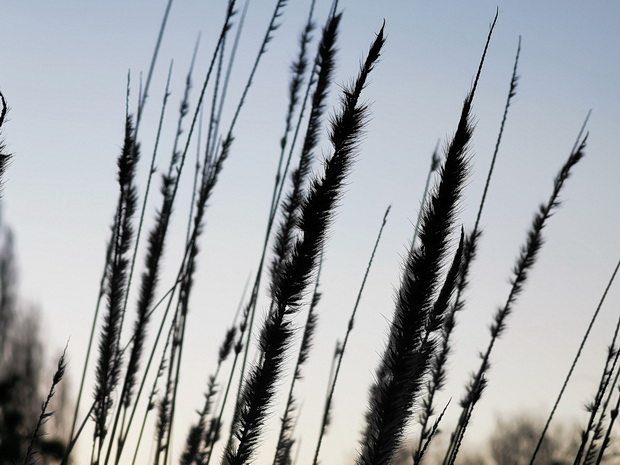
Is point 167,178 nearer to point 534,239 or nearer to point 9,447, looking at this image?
point 534,239

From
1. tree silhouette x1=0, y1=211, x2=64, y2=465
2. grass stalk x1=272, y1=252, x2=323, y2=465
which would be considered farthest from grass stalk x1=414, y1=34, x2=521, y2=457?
tree silhouette x1=0, y1=211, x2=64, y2=465

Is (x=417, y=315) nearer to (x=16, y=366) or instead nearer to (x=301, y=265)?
(x=301, y=265)

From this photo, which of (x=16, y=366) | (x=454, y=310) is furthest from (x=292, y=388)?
(x=16, y=366)

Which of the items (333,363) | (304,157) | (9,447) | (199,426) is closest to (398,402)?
(304,157)

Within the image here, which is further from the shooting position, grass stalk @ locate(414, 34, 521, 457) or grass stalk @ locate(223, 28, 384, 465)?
grass stalk @ locate(414, 34, 521, 457)

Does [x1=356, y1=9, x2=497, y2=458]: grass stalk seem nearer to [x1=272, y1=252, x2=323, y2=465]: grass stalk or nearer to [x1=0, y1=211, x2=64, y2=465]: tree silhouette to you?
[x1=272, y1=252, x2=323, y2=465]: grass stalk

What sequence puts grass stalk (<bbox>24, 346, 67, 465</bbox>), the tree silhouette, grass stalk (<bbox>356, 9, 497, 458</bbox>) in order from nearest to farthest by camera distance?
grass stalk (<bbox>356, 9, 497, 458</bbox>), grass stalk (<bbox>24, 346, 67, 465</bbox>), the tree silhouette

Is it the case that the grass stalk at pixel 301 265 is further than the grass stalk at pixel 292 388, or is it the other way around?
the grass stalk at pixel 292 388

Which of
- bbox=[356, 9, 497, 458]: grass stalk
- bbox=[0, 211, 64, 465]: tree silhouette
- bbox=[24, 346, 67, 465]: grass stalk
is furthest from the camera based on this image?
bbox=[0, 211, 64, 465]: tree silhouette

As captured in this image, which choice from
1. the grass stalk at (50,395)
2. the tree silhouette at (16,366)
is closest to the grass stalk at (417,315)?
the grass stalk at (50,395)

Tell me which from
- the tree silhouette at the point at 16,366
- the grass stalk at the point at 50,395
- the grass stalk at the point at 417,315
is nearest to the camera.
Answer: the grass stalk at the point at 417,315

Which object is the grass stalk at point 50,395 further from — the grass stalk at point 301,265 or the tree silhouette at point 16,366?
the tree silhouette at point 16,366

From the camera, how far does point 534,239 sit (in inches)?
108

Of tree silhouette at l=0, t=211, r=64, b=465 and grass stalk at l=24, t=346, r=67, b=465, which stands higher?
tree silhouette at l=0, t=211, r=64, b=465
